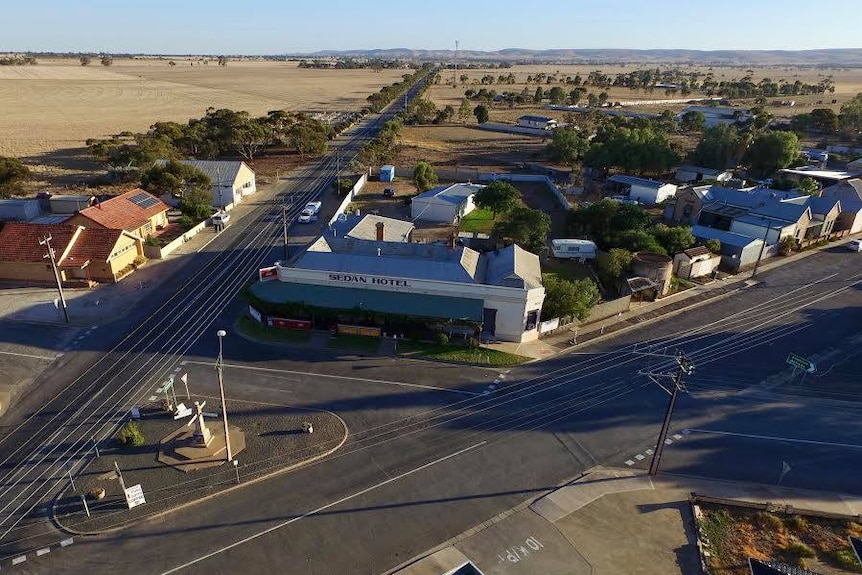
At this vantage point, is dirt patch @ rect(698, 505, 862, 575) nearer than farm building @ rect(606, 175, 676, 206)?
Yes

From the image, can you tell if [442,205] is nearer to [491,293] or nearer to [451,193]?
[451,193]

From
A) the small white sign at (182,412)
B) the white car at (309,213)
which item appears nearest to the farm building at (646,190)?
the white car at (309,213)

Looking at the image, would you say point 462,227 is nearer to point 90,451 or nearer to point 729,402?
point 729,402

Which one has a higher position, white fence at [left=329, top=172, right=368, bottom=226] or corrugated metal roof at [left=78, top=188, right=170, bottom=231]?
corrugated metal roof at [left=78, top=188, right=170, bottom=231]

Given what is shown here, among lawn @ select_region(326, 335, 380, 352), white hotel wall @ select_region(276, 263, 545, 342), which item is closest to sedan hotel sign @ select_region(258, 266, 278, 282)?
white hotel wall @ select_region(276, 263, 545, 342)

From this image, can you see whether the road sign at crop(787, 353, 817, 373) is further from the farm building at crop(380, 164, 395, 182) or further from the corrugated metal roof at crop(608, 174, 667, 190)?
the farm building at crop(380, 164, 395, 182)

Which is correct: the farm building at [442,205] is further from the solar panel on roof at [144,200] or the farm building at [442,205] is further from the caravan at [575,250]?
the solar panel on roof at [144,200]

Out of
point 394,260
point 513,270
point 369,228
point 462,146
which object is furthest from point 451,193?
point 462,146
